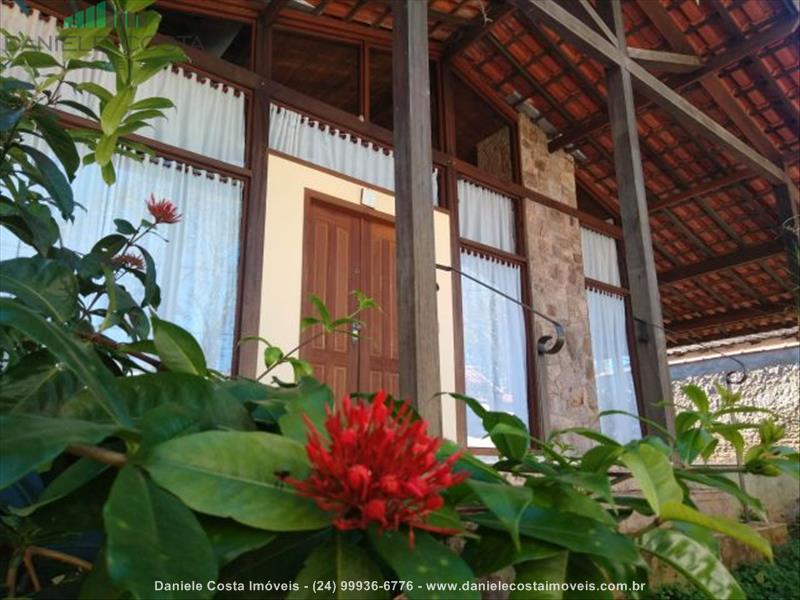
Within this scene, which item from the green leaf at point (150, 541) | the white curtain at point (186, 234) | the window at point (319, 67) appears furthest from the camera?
the window at point (319, 67)

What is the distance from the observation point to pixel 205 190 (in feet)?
12.0

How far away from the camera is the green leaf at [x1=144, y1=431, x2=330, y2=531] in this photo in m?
0.47

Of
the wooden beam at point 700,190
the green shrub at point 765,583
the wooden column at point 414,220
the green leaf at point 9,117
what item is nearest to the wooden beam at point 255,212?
the wooden column at point 414,220

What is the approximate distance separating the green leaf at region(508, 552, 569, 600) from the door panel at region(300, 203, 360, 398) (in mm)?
3255

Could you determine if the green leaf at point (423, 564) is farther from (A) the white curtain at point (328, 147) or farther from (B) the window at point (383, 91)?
(B) the window at point (383, 91)

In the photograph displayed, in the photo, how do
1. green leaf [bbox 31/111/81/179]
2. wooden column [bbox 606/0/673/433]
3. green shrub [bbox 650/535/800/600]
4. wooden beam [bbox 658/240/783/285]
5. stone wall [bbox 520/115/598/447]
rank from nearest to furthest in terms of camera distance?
1. green leaf [bbox 31/111/81/179]
2. green shrub [bbox 650/535/800/600]
3. wooden column [bbox 606/0/673/433]
4. stone wall [bbox 520/115/598/447]
5. wooden beam [bbox 658/240/783/285]

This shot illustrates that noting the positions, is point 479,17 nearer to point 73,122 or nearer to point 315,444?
point 73,122

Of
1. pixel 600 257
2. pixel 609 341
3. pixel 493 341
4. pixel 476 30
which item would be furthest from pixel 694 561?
pixel 600 257

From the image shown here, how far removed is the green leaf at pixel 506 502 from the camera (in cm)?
48

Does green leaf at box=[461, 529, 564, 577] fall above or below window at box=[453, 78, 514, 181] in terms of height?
below

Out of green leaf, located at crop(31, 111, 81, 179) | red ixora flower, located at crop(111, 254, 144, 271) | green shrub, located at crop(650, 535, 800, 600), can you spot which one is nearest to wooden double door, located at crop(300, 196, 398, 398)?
green shrub, located at crop(650, 535, 800, 600)

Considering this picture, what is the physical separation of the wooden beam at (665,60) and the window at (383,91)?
69.1 inches

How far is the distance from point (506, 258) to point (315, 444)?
193 inches

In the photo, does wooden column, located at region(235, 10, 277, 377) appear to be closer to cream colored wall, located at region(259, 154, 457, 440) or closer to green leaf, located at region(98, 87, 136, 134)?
cream colored wall, located at region(259, 154, 457, 440)
